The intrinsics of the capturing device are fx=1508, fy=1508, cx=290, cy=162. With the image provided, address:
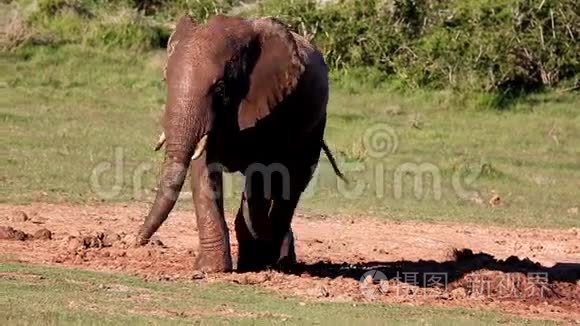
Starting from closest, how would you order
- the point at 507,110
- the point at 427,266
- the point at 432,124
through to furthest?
the point at 427,266 → the point at 432,124 → the point at 507,110

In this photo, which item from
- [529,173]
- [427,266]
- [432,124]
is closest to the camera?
[427,266]

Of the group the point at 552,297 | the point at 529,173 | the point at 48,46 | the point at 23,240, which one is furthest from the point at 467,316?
the point at 48,46

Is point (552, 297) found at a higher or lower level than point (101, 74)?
lower

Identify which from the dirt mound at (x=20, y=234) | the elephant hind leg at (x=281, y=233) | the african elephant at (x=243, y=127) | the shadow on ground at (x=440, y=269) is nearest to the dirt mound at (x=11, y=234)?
the dirt mound at (x=20, y=234)

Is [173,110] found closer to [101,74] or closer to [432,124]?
[432,124]

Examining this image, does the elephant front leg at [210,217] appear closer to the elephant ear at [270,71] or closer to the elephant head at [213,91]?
the elephant head at [213,91]

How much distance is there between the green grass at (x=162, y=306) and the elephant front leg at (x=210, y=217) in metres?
0.55

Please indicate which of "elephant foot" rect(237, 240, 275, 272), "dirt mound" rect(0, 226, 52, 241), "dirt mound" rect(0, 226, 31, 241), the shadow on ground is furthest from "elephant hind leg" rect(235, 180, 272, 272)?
"dirt mound" rect(0, 226, 31, 241)

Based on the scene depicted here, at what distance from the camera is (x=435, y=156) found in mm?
21250

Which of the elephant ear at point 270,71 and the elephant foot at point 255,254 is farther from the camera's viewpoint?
the elephant foot at point 255,254

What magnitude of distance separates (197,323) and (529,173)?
12.2 metres

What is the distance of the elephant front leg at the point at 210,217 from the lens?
36.5ft

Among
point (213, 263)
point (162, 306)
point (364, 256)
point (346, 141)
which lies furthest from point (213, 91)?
point (346, 141)

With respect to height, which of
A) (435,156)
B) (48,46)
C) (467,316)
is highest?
(48,46)
